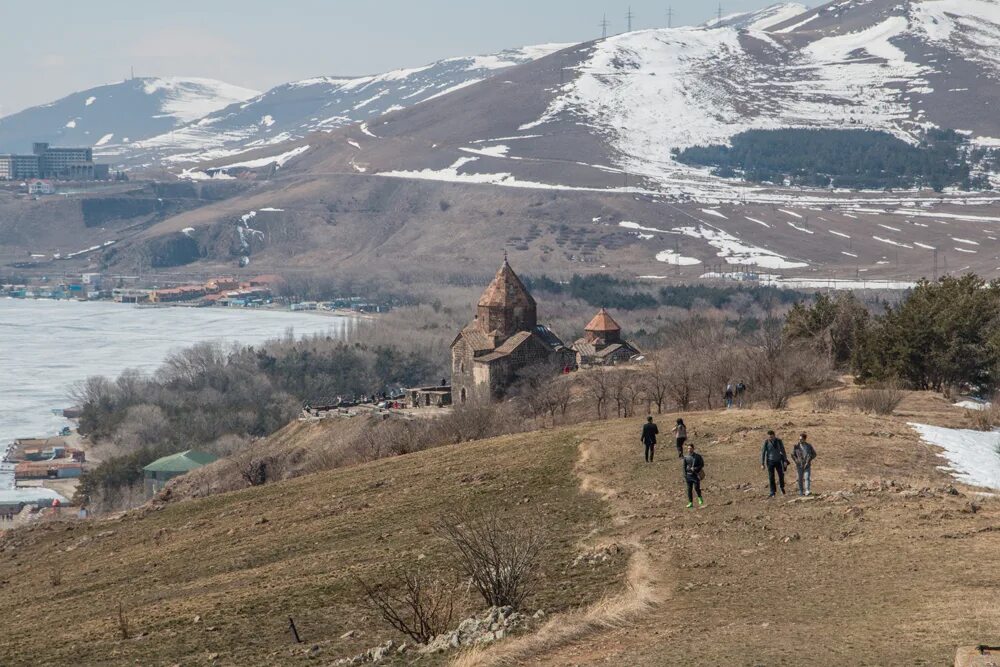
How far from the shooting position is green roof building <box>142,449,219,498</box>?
54.7m

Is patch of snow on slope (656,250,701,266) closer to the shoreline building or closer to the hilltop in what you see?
the shoreline building

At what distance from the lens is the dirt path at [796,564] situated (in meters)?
14.0

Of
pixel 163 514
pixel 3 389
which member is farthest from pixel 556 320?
pixel 163 514

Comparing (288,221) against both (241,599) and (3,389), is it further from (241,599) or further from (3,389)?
(241,599)

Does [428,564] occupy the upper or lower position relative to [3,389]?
upper

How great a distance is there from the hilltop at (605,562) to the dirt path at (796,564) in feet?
0.14

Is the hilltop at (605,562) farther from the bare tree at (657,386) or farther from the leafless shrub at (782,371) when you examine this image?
the bare tree at (657,386)

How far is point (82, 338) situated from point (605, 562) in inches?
4465

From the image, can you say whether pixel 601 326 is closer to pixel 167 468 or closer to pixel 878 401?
pixel 167 468

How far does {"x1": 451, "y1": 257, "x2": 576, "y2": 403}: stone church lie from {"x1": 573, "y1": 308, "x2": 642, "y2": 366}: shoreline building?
112 cm

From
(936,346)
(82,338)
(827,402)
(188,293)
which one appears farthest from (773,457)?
(188,293)

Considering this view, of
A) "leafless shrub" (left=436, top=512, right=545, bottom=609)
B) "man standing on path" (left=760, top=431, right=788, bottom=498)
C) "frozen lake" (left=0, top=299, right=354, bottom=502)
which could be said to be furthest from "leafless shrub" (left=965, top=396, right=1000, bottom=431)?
"frozen lake" (left=0, top=299, right=354, bottom=502)

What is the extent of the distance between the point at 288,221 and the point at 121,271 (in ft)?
71.1

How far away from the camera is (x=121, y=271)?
619 feet
